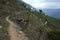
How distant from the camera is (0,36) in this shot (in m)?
32.9

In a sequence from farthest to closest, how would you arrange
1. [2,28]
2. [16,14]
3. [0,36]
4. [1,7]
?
[1,7] → [16,14] → [2,28] → [0,36]

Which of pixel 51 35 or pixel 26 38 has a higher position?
pixel 26 38

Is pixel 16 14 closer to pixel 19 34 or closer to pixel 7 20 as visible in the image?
pixel 7 20

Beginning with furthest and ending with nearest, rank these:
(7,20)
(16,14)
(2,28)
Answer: (16,14) → (7,20) → (2,28)

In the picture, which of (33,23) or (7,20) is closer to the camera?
(7,20)

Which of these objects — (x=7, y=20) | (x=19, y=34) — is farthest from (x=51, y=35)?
(x=19, y=34)

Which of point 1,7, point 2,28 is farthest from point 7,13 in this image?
point 2,28

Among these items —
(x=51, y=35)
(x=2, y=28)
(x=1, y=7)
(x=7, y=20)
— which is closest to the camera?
(x=2, y=28)

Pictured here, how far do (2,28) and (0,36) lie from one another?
260cm

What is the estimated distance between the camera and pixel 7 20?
39.0 m

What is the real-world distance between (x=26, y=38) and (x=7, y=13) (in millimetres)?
10521

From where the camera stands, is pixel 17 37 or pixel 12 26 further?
pixel 12 26

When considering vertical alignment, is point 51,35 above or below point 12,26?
below

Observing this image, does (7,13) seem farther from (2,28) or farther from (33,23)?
(2,28)
